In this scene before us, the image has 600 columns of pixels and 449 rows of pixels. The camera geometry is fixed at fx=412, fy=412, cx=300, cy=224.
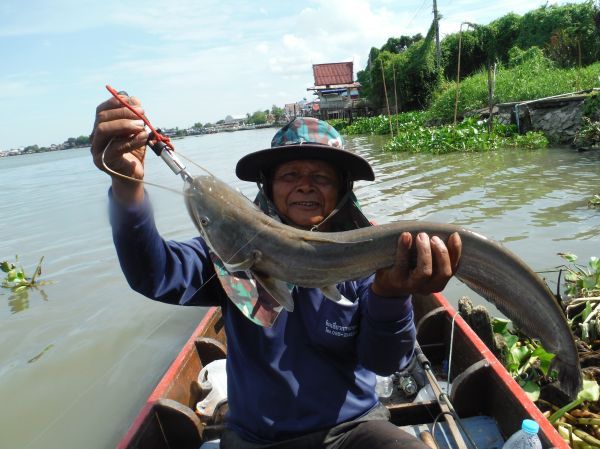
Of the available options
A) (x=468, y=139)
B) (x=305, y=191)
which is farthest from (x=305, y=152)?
(x=468, y=139)

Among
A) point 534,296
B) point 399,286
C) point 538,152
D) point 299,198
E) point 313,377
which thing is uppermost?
point 299,198

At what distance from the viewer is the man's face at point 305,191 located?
2.43 meters

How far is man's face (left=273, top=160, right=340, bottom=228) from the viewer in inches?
95.8

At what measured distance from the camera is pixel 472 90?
78.7 feet

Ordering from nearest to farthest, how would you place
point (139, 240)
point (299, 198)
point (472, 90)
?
point (139, 240), point (299, 198), point (472, 90)

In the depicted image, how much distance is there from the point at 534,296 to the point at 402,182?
40.7 ft

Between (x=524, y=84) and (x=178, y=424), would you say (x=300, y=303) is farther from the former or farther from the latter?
(x=524, y=84)

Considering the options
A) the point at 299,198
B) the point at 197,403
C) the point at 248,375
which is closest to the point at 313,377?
the point at 248,375

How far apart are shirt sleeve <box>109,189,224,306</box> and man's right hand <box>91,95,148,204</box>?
8 centimetres

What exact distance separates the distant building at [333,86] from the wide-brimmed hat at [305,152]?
52.8 meters

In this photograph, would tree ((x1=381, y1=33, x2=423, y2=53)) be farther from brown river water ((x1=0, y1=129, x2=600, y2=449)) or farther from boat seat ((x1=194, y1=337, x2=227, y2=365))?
boat seat ((x1=194, y1=337, x2=227, y2=365))

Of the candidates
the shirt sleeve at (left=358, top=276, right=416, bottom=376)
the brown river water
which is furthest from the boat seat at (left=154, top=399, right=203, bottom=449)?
the shirt sleeve at (left=358, top=276, right=416, bottom=376)

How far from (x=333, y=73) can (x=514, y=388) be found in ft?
193

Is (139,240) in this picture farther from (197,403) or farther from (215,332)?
(215,332)
